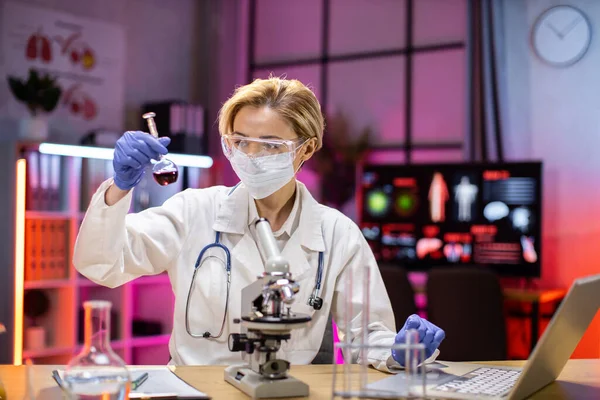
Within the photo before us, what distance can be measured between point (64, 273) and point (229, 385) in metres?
2.89

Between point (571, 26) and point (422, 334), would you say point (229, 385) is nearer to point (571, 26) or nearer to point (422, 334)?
point (422, 334)

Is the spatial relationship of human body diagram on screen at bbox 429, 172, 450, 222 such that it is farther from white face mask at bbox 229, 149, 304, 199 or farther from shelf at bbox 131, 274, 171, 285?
white face mask at bbox 229, 149, 304, 199

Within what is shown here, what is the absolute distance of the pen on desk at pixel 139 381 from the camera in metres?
1.37

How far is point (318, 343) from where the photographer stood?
1912mm

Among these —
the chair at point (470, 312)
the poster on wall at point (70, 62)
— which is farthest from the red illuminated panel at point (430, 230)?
the poster on wall at point (70, 62)

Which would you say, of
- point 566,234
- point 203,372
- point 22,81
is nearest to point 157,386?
point 203,372

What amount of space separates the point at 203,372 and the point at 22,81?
325cm

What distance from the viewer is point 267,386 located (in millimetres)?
1341

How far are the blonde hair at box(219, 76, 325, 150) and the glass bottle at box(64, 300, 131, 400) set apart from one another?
95 cm

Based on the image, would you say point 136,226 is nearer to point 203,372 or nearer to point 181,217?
point 181,217

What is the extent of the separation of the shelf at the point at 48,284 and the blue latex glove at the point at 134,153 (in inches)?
99.0

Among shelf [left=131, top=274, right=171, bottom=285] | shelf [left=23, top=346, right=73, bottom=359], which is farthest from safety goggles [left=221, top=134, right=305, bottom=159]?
shelf [left=131, top=274, right=171, bottom=285]

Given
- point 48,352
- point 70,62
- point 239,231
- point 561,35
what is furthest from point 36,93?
point 561,35

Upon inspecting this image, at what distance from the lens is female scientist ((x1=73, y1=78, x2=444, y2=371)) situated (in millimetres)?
1878
